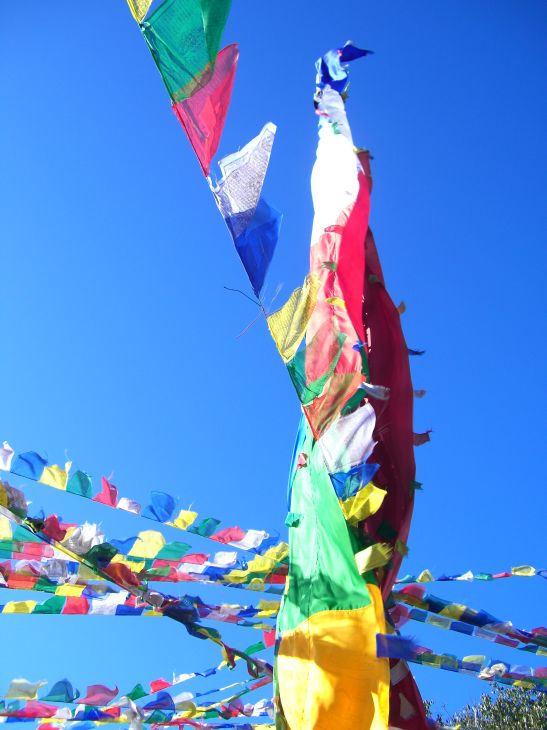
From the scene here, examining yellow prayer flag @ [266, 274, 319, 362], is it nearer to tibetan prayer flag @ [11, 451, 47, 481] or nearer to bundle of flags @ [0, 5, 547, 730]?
bundle of flags @ [0, 5, 547, 730]

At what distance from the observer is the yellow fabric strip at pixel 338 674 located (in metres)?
Result: 2.79

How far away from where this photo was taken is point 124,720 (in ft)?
15.5

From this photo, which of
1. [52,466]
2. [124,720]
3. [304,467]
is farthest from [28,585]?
[304,467]

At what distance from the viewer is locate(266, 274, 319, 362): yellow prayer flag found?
3336mm

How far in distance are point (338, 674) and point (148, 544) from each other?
5.75 feet

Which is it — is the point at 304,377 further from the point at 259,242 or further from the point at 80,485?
the point at 80,485

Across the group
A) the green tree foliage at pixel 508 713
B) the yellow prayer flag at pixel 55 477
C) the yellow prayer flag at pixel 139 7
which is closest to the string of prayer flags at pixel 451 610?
the yellow prayer flag at pixel 55 477

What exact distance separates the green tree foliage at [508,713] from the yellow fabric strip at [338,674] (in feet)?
26.1

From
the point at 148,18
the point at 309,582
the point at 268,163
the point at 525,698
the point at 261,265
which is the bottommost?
the point at 309,582

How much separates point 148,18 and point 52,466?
2487mm

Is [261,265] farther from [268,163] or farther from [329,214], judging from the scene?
[329,214]

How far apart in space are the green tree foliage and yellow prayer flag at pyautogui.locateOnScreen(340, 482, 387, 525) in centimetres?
810

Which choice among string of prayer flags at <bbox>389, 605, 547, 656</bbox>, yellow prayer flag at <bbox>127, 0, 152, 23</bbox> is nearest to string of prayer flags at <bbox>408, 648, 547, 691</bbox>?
string of prayer flags at <bbox>389, 605, 547, 656</bbox>

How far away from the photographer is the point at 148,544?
4266mm
